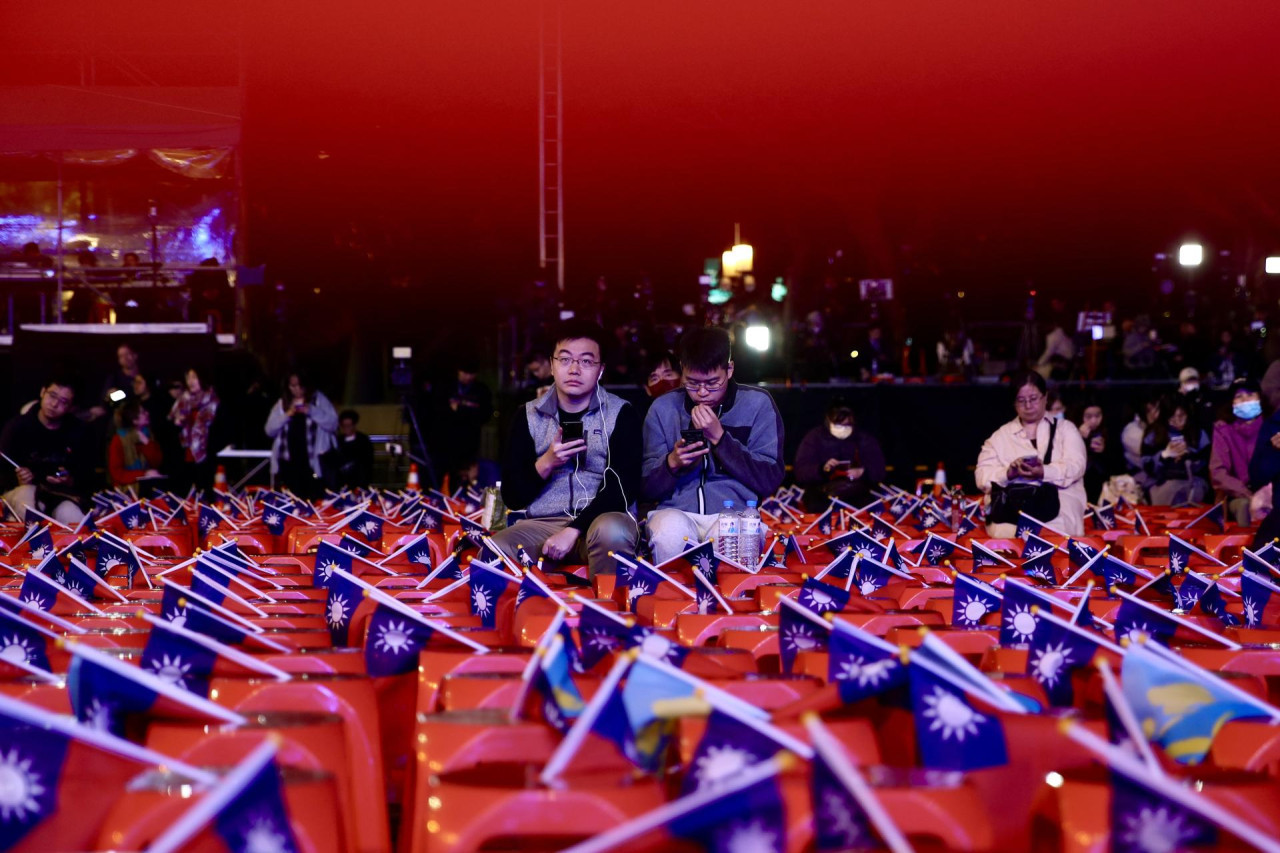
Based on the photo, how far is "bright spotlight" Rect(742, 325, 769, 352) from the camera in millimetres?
16172

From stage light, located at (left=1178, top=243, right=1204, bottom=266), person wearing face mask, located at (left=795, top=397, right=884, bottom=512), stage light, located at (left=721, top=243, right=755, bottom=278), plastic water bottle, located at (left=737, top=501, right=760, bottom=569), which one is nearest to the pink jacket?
person wearing face mask, located at (left=795, top=397, right=884, bottom=512)

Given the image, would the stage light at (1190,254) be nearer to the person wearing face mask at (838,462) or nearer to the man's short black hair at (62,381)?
the person wearing face mask at (838,462)

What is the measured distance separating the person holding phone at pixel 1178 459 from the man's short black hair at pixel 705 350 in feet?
→ 26.0

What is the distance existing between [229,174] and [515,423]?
978 centimetres

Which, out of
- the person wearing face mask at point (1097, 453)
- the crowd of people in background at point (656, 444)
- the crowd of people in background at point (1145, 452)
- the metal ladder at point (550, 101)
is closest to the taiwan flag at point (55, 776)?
the crowd of people in background at point (656, 444)

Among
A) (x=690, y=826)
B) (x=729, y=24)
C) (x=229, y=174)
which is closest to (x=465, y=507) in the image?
(x=229, y=174)

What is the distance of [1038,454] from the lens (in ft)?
25.5

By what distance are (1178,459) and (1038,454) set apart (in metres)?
5.43

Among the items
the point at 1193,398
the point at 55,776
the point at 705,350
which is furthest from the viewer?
the point at 1193,398

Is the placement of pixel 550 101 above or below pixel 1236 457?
above

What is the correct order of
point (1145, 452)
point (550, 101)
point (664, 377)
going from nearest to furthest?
point (664, 377) < point (1145, 452) < point (550, 101)

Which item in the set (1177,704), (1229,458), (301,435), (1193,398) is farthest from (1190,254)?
(1177,704)

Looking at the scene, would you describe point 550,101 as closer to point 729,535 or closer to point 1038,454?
point 1038,454

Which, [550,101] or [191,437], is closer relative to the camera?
[191,437]
